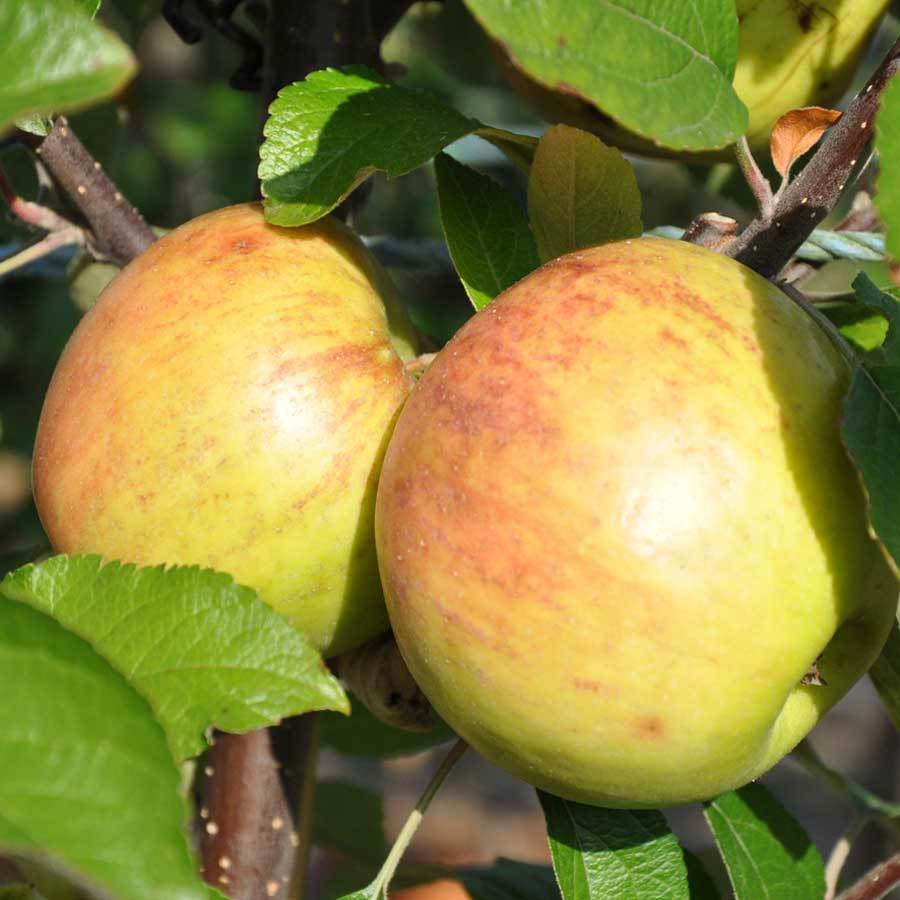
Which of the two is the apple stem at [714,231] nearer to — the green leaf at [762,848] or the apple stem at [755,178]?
the apple stem at [755,178]

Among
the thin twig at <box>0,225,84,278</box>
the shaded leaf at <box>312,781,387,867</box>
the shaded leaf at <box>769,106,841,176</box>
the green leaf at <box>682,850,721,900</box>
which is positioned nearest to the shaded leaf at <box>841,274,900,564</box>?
the shaded leaf at <box>769,106,841,176</box>

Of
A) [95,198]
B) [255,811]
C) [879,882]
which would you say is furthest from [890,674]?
[95,198]

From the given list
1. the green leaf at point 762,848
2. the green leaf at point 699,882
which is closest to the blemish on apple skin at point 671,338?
the green leaf at point 762,848

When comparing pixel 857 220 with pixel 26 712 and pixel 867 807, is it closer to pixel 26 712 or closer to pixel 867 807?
pixel 867 807

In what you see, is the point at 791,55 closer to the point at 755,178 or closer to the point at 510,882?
the point at 755,178

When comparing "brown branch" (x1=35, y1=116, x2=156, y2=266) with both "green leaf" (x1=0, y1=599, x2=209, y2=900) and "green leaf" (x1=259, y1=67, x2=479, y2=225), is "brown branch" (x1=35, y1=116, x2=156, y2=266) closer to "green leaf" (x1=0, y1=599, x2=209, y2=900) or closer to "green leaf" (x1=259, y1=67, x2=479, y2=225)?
"green leaf" (x1=259, y1=67, x2=479, y2=225)

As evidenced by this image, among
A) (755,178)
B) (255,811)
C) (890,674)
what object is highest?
(755,178)
